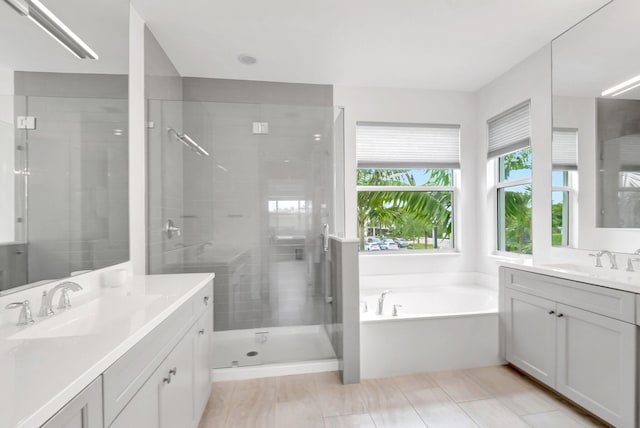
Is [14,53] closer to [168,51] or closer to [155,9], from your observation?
[155,9]

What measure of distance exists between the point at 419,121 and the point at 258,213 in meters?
2.07

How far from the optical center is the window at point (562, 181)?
2230 mm

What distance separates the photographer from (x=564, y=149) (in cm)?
228

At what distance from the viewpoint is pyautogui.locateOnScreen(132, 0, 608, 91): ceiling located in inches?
77.2

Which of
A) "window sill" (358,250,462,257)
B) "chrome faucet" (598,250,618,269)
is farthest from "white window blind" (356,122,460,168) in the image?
"chrome faucet" (598,250,618,269)

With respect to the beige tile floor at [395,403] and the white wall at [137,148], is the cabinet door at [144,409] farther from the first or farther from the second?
the white wall at [137,148]

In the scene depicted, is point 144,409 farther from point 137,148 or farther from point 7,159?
point 137,148

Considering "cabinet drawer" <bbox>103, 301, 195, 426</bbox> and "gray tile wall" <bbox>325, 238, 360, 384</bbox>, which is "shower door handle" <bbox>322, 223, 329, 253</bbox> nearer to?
"gray tile wall" <bbox>325, 238, 360, 384</bbox>

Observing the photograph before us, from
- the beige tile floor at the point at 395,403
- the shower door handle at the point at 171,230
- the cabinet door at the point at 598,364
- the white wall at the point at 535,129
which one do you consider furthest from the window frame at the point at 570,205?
the shower door handle at the point at 171,230

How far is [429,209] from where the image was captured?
338 cm

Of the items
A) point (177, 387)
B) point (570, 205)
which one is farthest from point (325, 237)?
point (570, 205)

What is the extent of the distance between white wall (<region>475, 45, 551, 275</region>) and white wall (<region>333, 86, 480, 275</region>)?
7.7 inches

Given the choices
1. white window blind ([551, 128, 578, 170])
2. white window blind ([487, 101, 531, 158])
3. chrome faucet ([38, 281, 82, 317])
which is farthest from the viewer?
white window blind ([487, 101, 531, 158])

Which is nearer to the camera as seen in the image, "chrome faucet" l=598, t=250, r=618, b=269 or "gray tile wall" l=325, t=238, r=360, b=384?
"chrome faucet" l=598, t=250, r=618, b=269
